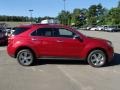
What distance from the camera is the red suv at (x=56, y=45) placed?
11.8 m

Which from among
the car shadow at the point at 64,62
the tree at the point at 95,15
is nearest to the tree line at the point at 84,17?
the tree at the point at 95,15

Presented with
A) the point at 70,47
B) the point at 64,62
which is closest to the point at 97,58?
the point at 70,47

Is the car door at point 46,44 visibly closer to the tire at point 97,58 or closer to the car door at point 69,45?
the car door at point 69,45

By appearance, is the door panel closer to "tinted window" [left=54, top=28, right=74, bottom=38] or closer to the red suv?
the red suv

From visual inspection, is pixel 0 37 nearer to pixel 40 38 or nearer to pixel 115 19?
pixel 40 38

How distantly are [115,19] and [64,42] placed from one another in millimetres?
90780

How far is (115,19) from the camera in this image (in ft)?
329

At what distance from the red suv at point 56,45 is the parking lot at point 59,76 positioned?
39cm

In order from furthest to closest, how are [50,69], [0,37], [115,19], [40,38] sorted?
1. [115,19]
2. [0,37]
3. [40,38]
4. [50,69]

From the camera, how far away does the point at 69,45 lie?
11758 mm

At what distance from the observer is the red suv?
11750 mm

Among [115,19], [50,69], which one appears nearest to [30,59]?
[50,69]

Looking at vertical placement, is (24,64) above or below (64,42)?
below

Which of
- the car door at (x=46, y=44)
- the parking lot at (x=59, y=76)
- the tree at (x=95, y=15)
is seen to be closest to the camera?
the parking lot at (x=59, y=76)
